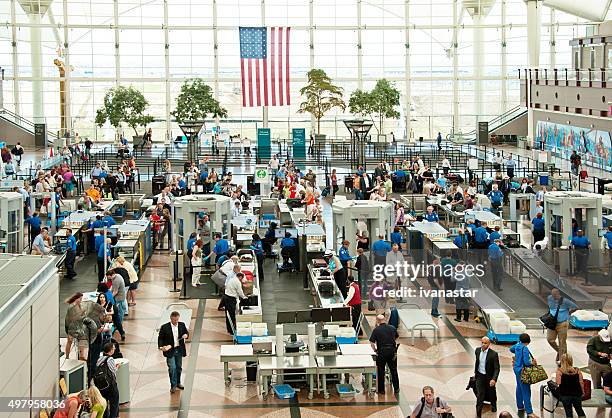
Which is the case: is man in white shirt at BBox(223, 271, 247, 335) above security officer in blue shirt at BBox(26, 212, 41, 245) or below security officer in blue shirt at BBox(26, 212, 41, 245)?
below

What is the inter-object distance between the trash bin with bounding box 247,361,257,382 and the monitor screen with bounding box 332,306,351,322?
2032mm

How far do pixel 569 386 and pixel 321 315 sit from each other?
16.6 ft

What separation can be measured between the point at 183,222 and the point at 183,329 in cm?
1088

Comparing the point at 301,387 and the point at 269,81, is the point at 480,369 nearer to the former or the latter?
the point at 301,387

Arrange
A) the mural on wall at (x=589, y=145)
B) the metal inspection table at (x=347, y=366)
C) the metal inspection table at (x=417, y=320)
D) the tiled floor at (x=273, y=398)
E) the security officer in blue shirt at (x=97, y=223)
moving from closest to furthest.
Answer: the tiled floor at (x=273, y=398), the metal inspection table at (x=347, y=366), the metal inspection table at (x=417, y=320), the security officer in blue shirt at (x=97, y=223), the mural on wall at (x=589, y=145)

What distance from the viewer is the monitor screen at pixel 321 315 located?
17.0 m

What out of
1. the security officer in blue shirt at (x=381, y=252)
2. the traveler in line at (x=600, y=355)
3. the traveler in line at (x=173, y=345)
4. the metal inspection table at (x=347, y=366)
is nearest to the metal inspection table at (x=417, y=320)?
the security officer in blue shirt at (x=381, y=252)

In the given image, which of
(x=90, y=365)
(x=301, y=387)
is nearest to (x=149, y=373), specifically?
(x=90, y=365)

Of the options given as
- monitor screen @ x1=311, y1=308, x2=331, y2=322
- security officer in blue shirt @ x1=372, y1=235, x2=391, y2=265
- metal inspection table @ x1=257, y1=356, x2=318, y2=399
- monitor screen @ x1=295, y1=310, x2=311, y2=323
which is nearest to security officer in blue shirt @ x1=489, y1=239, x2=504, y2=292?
security officer in blue shirt @ x1=372, y1=235, x2=391, y2=265

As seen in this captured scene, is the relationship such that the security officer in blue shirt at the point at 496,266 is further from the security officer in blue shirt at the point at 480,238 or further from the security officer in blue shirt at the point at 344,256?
the security officer in blue shirt at the point at 480,238

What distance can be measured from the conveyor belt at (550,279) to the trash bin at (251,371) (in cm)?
538

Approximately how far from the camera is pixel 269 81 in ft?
160

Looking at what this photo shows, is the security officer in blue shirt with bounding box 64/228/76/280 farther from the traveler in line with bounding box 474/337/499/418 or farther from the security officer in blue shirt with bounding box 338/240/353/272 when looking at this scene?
the traveler in line with bounding box 474/337/499/418

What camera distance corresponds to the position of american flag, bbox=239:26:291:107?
4859 cm
